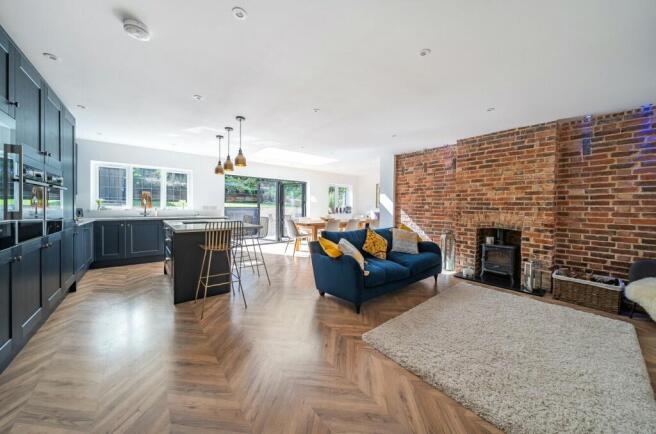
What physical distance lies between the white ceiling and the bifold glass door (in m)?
3.29

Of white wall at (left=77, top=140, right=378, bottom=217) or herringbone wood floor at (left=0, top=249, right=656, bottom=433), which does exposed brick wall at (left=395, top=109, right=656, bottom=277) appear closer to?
herringbone wood floor at (left=0, top=249, right=656, bottom=433)

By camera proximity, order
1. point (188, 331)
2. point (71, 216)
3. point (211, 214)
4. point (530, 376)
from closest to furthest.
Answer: point (530, 376)
point (188, 331)
point (71, 216)
point (211, 214)

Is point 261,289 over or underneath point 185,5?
underneath

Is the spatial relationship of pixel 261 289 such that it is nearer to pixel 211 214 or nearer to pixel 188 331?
pixel 188 331

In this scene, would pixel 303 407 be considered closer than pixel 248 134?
Yes

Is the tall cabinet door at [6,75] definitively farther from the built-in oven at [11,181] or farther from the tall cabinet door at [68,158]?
the tall cabinet door at [68,158]

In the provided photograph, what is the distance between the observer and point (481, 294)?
12.0 ft

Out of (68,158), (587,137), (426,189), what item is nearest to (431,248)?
(426,189)

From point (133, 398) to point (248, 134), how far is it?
3.79 metres

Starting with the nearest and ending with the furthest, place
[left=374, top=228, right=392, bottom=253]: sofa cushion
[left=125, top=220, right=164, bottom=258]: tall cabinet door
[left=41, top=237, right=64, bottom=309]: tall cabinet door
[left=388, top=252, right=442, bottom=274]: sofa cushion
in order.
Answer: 1. [left=41, top=237, right=64, bottom=309]: tall cabinet door
2. [left=388, top=252, right=442, bottom=274]: sofa cushion
3. [left=374, top=228, right=392, bottom=253]: sofa cushion
4. [left=125, top=220, right=164, bottom=258]: tall cabinet door

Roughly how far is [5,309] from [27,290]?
39 cm

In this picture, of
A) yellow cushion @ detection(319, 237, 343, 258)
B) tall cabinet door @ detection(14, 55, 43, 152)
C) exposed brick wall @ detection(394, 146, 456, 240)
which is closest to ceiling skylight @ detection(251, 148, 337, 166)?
exposed brick wall @ detection(394, 146, 456, 240)

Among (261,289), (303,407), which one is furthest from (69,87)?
(303,407)

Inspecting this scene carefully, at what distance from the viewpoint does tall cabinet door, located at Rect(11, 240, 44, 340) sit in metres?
2.03
